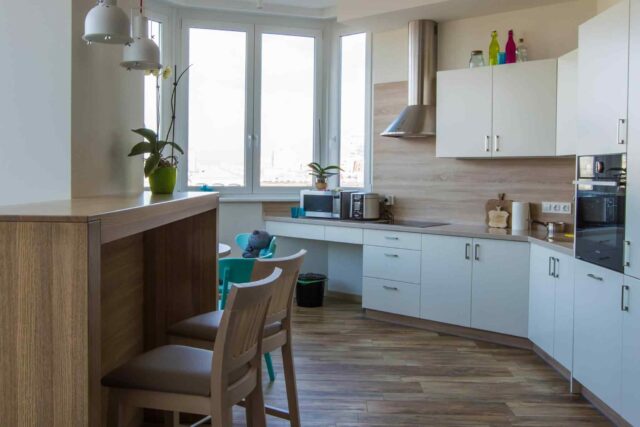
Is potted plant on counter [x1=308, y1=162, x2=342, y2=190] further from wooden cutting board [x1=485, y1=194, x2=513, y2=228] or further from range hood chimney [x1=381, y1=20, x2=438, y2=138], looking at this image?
wooden cutting board [x1=485, y1=194, x2=513, y2=228]

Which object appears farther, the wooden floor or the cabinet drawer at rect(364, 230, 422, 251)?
the cabinet drawer at rect(364, 230, 422, 251)

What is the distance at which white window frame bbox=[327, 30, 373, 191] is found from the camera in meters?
5.44

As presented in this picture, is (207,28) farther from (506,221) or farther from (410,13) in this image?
(506,221)

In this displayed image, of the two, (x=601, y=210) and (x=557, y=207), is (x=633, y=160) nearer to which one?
(x=601, y=210)

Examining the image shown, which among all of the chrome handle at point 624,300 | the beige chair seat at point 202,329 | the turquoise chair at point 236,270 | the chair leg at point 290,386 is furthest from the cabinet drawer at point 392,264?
the beige chair seat at point 202,329

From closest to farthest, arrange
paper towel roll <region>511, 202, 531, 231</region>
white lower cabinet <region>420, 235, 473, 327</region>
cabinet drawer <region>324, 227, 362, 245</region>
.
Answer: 1. white lower cabinet <region>420, 235, 473, 327</region>
2. paper towel roll <region>511, 202, 531, 231</region>
3. cabinet drawer <region>324, 227, 362, 245</region>

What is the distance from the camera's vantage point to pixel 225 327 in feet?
5.29

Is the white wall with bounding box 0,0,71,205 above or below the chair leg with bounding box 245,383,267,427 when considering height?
above

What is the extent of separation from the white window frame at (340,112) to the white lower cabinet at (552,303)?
1.98m

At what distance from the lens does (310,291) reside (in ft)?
17.4

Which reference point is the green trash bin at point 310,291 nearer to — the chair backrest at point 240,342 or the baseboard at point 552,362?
the baseboard at point 552,362

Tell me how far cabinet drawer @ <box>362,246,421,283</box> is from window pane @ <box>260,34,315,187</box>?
1310mm

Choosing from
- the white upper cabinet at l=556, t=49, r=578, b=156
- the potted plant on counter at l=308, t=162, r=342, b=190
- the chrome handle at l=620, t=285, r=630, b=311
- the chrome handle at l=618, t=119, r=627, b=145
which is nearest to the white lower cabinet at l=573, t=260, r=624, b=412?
the chrome handle at l=620, t=285, r=630, b=311

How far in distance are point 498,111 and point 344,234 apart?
1.60 metres
